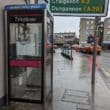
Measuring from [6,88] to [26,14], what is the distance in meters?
1.90

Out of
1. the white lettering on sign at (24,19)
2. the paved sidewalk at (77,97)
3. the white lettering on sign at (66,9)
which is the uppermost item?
the white lettering on sign at (66,9)

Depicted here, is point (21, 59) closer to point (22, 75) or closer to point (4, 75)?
point (4, 75)

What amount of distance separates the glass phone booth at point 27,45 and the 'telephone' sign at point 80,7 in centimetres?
365

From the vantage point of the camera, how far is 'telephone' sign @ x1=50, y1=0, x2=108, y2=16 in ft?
29.7

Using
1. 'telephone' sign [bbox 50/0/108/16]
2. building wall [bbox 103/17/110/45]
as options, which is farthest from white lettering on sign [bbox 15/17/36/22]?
building wall [bbox 103/17/110/45]

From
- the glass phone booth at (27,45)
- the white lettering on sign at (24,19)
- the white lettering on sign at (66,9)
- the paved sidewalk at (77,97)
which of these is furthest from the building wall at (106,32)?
the white lettering on sign at (24,19)

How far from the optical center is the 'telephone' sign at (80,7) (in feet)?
29.7

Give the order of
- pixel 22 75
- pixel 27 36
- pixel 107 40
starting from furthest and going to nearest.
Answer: pixel 107 40 → pixel 22 75 → pixel 27 36

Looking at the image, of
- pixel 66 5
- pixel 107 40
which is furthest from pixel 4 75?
pixel 107 40

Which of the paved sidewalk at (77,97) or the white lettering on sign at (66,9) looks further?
the white lettering on sign at (66,9)

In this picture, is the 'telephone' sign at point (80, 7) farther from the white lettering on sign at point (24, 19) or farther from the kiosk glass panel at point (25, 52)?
the white lettering on sign at point (24, 19)

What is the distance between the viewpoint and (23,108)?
579cm

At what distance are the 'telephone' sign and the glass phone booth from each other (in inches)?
144

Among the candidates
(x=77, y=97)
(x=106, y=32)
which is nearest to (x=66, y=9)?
(x=77, y=97)
